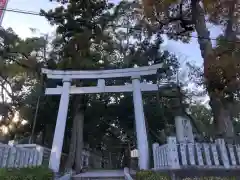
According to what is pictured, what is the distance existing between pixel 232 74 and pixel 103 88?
464cm

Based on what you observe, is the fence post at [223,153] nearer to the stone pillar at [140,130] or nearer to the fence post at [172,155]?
the fence post at [172,155]

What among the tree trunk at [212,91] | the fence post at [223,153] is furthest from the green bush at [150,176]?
the tree trunk at [212,91]

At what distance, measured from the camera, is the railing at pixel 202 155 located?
18.5 feet

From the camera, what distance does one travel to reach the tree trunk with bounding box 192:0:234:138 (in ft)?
23.0

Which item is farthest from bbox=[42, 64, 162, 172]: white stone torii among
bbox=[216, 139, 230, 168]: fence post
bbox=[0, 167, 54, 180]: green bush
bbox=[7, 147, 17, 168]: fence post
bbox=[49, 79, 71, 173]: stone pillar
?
bbox=[216, 139, 230, 168]: fence post

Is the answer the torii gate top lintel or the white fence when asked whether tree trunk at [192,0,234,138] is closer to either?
the torii gate top lintel

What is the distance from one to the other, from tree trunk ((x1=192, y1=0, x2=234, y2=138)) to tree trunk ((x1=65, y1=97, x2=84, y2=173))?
6267 mm

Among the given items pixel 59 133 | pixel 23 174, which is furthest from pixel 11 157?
pixel 59 133

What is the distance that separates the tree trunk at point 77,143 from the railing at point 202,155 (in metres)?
5.64

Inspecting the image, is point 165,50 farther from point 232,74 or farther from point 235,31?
point 232,74

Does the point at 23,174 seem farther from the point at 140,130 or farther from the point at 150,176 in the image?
the point at 140,130

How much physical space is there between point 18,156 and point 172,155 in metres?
4.28

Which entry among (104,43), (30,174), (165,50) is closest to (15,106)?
(104,43)

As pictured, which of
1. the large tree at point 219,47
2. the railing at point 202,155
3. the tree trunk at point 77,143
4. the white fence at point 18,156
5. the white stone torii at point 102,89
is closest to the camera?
the railing at point 202,155
